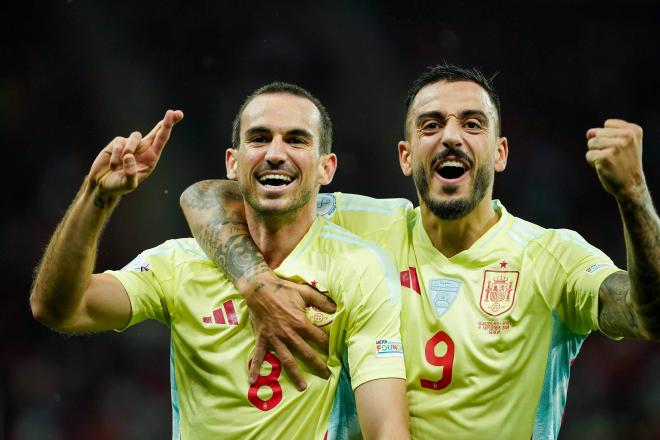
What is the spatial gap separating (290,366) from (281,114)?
0.94m

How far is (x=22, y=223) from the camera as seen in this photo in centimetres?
657

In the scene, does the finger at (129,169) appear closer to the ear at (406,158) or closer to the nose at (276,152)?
the nose at (276,152)

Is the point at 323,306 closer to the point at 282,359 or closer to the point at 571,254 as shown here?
the point at 282,359

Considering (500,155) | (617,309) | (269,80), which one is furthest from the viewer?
(269,80)

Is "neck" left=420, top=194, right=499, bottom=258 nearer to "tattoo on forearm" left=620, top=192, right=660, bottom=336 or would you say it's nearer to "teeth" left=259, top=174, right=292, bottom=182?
"teeth" left=259, top=174, right=292, bottom=182

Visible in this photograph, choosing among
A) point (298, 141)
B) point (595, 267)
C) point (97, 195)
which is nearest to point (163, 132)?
point (97, 195)

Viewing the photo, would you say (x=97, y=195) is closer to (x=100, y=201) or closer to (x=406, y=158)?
(x=100, y=201)

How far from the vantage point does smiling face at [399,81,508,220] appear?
128 inches

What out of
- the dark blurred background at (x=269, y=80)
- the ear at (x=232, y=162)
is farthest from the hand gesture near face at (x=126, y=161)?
the dark blurred background at (x=269, y=80)

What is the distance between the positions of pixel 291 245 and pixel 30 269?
12.6 feet

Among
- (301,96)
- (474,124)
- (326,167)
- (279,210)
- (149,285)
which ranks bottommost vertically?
(149,285)

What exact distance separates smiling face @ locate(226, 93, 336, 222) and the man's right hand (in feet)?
1.05

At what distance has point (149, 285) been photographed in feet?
10.7

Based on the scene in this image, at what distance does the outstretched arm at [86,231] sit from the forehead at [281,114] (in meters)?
0.37
